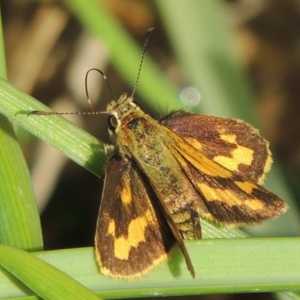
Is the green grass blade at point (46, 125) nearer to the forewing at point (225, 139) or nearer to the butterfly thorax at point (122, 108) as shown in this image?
the butterfly thorax at point (122, 108)

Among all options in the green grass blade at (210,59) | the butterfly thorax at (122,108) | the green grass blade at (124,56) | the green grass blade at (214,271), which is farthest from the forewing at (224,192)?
the green grass blade at (124,56)

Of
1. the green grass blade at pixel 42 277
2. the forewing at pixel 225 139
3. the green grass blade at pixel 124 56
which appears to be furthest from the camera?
the green grass blade at pixel 124 56

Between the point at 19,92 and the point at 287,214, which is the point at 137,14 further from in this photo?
the point at 19,92

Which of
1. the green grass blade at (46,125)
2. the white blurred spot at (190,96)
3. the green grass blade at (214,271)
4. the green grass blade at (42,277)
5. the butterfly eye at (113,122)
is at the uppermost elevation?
the white blurred spot at (190,96)

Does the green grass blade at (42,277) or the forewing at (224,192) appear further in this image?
the forewing at (224,192)

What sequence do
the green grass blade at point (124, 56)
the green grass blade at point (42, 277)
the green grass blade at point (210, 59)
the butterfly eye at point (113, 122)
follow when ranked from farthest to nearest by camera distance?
the green grass blade at point (124, 56)
the green grass blade at point (210, 59)
the butterfly eye at point (113, 122)
the green grass blade at point (42, 277)

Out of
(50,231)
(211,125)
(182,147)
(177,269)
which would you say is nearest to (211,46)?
(211,125)

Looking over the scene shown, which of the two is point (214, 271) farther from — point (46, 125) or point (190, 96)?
point (190, 96)
